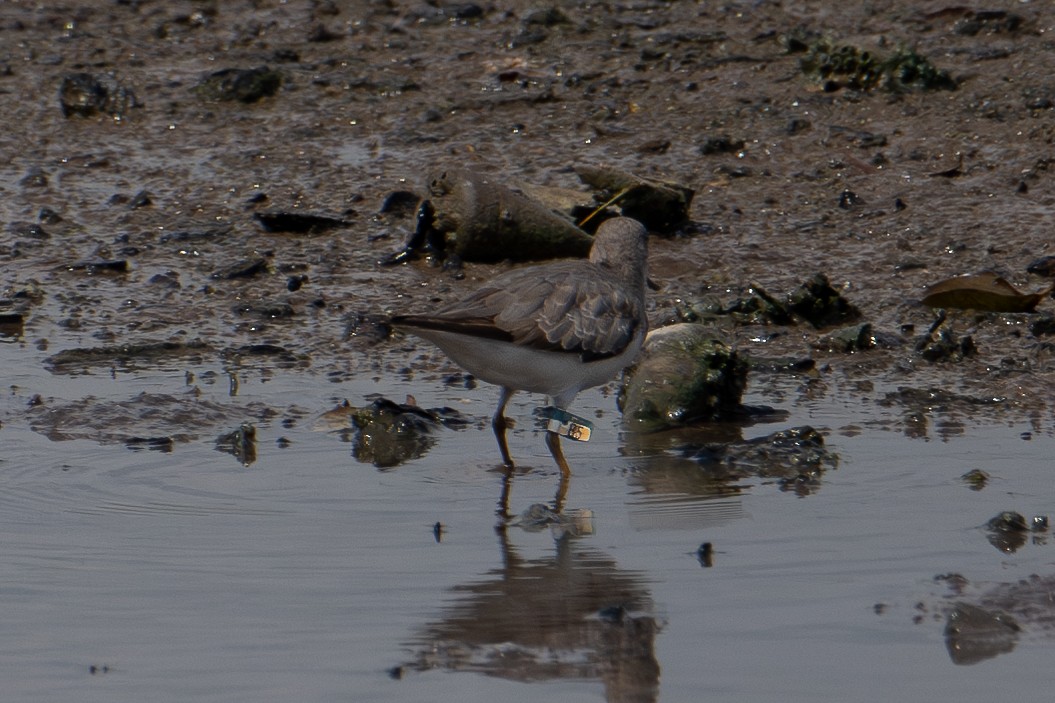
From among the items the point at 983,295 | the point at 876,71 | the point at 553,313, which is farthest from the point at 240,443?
the point at 876,71

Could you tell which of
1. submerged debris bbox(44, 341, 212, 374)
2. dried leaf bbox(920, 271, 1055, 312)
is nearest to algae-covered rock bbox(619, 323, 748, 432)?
dried leaf bbox(920, 271, 1055, 312)

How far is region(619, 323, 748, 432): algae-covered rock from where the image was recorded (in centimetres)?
623

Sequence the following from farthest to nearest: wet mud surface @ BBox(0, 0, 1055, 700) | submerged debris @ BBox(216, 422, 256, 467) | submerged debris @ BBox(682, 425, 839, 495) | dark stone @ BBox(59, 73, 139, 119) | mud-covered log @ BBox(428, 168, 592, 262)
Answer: dark stone @ BBox(59, 73, 139, 119)
mud-covered log @ BBox(428, 168, 592, 262)
submerged debris @ BBox(216, 422, 256, 467)
submerged debris @ BBox(682, 425, 839, 495)
wet mud surface @ BBox(0, 0, 1055, 700)

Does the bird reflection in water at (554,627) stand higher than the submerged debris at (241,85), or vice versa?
the submerged debris at (241,85)

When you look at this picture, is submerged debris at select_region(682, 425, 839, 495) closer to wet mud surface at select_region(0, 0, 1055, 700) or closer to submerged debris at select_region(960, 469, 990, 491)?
wet mud surface at select_region(0, 0, 1055, 700)

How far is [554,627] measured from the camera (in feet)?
14.5

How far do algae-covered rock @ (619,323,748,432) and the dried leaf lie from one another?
1.30 meters

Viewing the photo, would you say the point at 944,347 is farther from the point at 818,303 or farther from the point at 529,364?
the point at 529,364

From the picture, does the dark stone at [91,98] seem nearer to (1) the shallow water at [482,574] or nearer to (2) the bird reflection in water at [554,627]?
(1) the shallow water at [482,574]

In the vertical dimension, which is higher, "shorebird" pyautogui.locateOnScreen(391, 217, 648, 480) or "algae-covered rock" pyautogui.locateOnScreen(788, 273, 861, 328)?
"shorebird" pyautogui.locateOnScreen(391, 217, 648, 480)

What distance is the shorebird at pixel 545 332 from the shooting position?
18.7 ft

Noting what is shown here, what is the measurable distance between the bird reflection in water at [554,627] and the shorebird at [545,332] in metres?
0.92

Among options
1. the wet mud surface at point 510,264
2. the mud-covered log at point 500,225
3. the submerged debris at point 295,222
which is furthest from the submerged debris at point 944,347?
the submerged debris at point 295,222

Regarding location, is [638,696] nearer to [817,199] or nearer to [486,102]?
[817,199]
